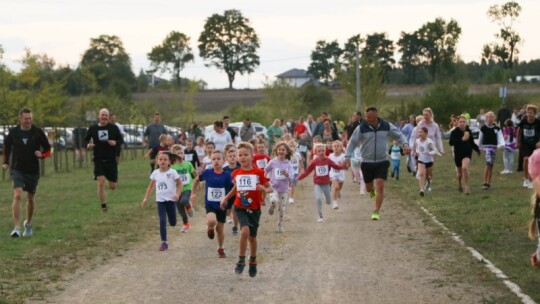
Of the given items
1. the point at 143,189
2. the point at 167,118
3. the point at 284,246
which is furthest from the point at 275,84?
the point at 284,246

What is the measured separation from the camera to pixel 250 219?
1265cm

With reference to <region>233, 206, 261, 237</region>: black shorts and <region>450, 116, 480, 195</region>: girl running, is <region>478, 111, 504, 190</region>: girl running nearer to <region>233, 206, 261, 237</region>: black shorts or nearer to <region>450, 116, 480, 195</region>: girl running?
<region>450, 116, 480, 195</region>: girl running

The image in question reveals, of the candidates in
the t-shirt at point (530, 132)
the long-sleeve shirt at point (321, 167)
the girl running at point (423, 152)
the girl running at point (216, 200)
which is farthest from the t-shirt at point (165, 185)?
the t-shirt at point (530, 132)

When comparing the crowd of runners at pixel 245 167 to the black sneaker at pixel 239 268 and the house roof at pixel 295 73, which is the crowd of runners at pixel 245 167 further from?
the house roof at pixel 295 73

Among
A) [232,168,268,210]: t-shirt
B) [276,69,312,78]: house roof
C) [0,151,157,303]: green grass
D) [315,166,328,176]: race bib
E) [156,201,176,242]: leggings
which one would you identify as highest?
[276,69,312,78]: house roof

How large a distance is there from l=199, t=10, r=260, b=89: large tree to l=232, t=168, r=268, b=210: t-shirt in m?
116

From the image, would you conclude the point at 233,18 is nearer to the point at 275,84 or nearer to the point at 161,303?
the point at 275,84

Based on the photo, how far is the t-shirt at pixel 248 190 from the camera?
41.9ft

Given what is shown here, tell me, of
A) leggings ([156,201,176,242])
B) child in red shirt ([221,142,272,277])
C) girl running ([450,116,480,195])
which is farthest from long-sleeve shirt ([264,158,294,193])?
girl running ([450,116,480,195])

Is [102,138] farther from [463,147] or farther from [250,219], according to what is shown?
[463,147]

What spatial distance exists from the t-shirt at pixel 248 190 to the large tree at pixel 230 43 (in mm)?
115523

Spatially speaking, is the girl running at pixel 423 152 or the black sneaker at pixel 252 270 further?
the girl running at pixel 423 152

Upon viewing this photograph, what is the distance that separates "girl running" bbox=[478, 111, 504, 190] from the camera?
2505 cm

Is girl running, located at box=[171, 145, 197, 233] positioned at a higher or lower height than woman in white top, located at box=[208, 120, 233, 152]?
lower
